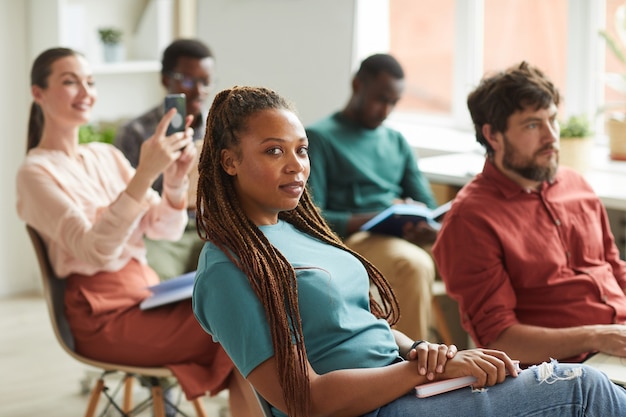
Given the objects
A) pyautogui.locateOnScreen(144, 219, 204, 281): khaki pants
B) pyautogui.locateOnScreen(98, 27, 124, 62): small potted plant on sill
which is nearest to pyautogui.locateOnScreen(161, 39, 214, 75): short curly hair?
pyautogui.locateOnScreen(144, 219, 204, 281): khaki pants

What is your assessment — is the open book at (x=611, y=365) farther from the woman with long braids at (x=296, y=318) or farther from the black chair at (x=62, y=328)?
the black chair at (x=62, y=328)

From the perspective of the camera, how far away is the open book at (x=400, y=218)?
3028 millimetres

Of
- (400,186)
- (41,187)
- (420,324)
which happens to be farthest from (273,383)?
(400,186)

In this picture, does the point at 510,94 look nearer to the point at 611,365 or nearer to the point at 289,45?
the point at 611,365

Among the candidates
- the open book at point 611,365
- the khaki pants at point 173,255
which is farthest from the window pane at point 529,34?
the open book at point 611,365

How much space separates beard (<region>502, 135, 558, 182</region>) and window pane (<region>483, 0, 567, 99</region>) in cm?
197

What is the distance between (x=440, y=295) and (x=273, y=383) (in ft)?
6.09

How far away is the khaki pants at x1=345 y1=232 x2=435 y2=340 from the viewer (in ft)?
10.4

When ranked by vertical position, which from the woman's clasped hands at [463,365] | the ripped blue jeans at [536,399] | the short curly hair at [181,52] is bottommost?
the ripped blue jeans at [536,399]

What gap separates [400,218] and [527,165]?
2.99 feet

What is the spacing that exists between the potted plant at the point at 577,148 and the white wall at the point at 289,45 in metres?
1.21

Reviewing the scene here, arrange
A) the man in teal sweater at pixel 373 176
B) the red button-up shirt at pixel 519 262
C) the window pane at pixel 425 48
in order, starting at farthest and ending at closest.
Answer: the window pane at pixel 425 48 → the man in teal sweater at pixel 373 176 → the red button-up shirt at pixel 519 262

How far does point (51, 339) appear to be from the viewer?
13.7 ft

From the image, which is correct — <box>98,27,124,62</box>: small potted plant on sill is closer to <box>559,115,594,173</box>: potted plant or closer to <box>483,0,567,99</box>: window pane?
<box>483,0,567,99</box>: window pane
